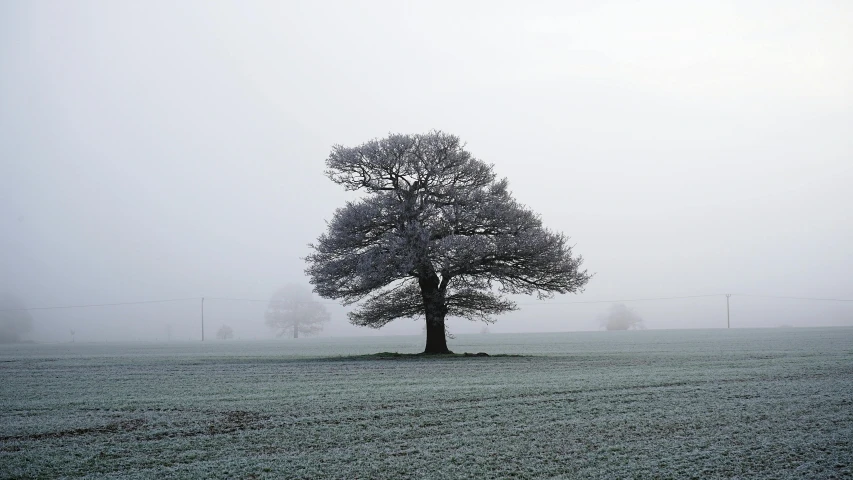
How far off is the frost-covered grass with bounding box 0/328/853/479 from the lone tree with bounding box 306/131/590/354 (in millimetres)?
10676

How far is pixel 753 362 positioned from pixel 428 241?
43.0 ft

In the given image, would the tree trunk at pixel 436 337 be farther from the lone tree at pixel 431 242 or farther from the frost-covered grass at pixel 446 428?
the frost-covered grass at pixel 446 428

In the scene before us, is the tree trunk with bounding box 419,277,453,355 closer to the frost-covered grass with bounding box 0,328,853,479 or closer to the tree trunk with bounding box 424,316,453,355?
the tree trunk with bounding box 424,316,453,355

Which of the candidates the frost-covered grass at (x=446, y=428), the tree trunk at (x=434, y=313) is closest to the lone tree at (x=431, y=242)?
the tree trunk at (x=434, y=313)

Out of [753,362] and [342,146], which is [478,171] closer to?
[342,146]

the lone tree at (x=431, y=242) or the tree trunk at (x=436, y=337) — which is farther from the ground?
the lone tree at (x=431, y=242)

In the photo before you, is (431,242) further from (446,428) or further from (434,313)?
(446,428)

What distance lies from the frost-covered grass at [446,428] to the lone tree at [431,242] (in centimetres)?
1068

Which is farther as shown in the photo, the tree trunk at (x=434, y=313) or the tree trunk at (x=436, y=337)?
the tree trunk at (x=436, y=337)

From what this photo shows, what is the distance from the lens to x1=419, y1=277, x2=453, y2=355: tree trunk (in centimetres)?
2828

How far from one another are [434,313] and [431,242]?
4177 millimetres

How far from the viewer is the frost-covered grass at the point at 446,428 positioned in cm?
680

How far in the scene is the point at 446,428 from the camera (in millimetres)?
8938

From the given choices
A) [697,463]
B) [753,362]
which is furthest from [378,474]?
[753,362]
